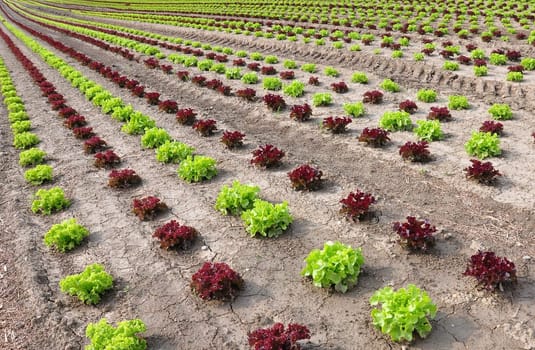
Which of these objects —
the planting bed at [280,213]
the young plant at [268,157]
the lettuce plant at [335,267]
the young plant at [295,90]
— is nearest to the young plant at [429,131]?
the planting bed at [280,213]

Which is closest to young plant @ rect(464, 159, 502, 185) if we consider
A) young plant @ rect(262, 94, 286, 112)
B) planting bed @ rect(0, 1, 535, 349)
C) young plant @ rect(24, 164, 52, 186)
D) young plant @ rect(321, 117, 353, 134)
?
planting bed @ rect(0, 1, 535, 349)

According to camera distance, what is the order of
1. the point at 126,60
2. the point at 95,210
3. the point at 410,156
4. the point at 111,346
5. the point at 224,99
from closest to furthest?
the point at 111,346
the point at 95,210
the point at 410,156
the point at 224,99
the point at 126,60

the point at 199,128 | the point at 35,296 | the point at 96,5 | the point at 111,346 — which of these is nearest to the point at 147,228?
the point at 35,296

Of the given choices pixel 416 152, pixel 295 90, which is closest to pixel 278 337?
pixel 416 152

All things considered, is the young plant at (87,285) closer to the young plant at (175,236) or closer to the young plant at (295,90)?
the young plant at (175,236)

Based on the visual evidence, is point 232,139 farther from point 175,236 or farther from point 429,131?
point 429,131

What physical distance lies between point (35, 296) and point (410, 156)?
9034mm

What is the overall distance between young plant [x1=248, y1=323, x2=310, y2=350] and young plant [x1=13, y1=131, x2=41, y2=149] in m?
12.3

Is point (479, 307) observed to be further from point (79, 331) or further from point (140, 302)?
point (79, 331)

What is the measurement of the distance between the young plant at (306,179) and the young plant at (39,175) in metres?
6.96

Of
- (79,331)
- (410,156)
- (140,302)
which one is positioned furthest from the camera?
(410,156)

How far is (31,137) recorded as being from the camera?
14.9 m

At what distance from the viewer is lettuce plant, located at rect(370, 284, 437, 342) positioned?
5.89 m

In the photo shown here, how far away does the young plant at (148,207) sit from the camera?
9.73 metres
